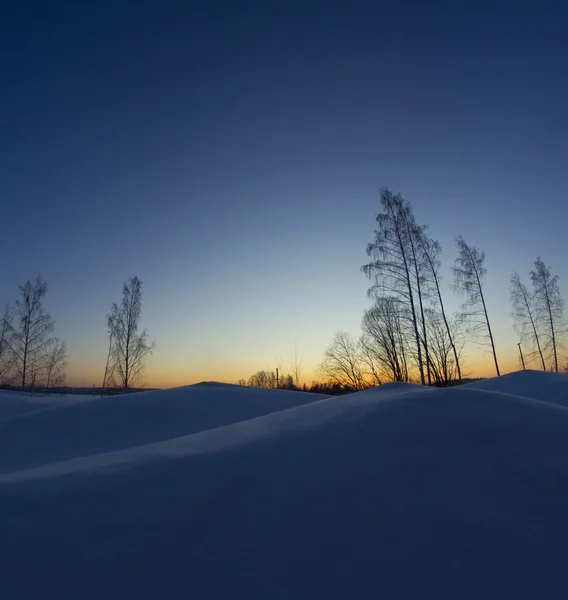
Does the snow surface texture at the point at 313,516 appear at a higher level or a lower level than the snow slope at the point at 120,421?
lower

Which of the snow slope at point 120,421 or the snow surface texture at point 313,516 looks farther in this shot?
the snow slope at point 120,421

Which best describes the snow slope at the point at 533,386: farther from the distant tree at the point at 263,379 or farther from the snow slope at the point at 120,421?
the distant tree at the point at 263,379

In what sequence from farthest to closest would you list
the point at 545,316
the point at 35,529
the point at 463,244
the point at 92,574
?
the point at 545,316 → the point at 463,244 → the point at 35,529 → the point at 92,574

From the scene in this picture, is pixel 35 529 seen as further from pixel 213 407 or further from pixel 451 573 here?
pixel 213 407

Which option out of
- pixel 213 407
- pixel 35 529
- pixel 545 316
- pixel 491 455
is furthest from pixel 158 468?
pixel 545 316

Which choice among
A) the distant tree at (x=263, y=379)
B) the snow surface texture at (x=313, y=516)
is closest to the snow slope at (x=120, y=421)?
the snow surface texture at (x=313, y=516)

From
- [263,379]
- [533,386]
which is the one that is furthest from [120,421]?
[263,379]

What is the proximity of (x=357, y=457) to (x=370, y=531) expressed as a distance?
0.47 meters

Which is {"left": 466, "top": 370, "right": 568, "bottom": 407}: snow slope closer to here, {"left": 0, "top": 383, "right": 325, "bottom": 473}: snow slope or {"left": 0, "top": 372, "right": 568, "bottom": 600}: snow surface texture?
{"left": 0, "top": 383, "right": 325, "bottom": 473}: snow slope

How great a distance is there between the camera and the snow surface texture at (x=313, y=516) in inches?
46.1

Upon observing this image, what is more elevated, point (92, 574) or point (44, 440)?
point (44, 440)

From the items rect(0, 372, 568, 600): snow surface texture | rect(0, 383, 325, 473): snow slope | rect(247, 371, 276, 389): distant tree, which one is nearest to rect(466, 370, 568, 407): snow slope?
rect(0, 383, 325, 473): snow slope

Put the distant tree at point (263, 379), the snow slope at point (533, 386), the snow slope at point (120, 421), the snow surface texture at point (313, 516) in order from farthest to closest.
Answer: the distant tree at point (263, 379)
the snow slope at point (533, 386)
the snow slope at point (120, 421)
the snow surface texture at point (313, 516)

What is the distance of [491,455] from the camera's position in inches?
73.0
